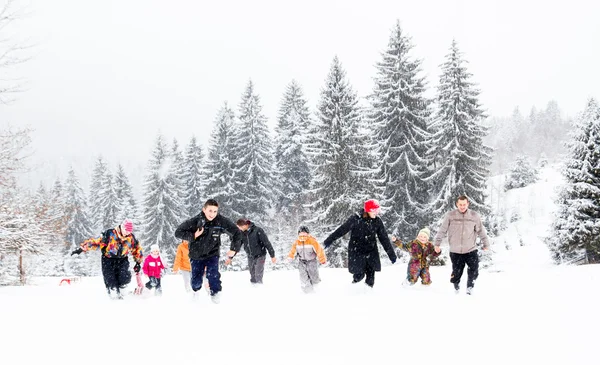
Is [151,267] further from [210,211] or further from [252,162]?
[252,162]

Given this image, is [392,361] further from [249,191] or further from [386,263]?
[249,191]

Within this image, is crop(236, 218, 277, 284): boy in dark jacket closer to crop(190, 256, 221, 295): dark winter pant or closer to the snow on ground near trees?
the snow on ground near trees

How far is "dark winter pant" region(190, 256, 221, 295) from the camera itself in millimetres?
6773

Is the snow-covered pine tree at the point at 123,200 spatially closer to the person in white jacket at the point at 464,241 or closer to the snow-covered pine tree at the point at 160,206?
the snow-covered pine tree at the point at 160,206

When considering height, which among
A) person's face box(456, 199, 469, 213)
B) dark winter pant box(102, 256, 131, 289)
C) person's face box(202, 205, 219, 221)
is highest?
person's face box(202, 205, 219, 221)

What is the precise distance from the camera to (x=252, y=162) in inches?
1375

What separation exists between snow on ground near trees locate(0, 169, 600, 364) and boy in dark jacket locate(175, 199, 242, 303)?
1.45ft

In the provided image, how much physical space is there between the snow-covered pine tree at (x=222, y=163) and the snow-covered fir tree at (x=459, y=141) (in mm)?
17949

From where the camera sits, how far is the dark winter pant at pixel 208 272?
6773 mm

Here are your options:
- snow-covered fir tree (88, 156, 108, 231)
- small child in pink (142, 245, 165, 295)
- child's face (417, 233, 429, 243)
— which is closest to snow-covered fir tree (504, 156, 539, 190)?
child's face (417, 233, 429, 243)

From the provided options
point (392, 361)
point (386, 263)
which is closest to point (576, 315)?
point (392, 361)

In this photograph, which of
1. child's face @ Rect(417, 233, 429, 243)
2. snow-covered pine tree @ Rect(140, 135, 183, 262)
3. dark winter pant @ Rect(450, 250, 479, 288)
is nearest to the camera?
dark winter pant @ Rect(450, 250, 479, 288)

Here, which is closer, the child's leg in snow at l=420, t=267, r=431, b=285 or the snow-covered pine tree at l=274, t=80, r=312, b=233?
the child's leg in snow at l=420, t=267, r=431, b=285

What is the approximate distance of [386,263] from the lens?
21.6 metres
